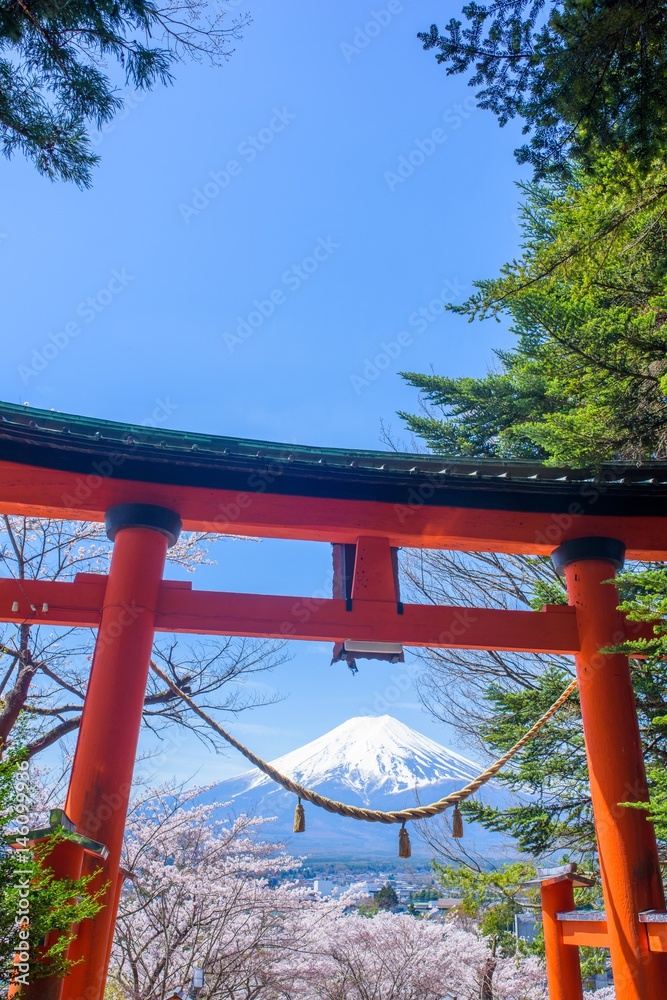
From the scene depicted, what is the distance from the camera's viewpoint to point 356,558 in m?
4.53

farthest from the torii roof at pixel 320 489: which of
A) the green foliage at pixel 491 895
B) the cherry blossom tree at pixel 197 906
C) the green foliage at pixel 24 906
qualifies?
the green foliage at pixel 491 895

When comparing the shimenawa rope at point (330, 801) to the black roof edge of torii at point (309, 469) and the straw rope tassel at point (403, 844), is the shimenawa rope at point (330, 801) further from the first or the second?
the black roof edge of torii at point (309, 469)

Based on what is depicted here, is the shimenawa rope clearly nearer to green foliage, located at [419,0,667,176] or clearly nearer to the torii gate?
the torii gate

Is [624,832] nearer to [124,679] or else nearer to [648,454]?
[124,679]

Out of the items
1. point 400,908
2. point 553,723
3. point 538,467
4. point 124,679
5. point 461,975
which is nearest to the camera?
point 124,679

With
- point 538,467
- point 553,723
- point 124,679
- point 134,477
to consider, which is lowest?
point 124,679

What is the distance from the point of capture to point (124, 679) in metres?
3.75

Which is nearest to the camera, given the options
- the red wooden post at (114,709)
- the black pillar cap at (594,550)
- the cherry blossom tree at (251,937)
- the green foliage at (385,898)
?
the red wooden post at (114,709)

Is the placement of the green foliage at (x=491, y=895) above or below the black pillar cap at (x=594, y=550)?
below

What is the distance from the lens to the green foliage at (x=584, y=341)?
3.83 meters

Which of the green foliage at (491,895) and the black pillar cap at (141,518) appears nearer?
the black pillar cap at (141,518)

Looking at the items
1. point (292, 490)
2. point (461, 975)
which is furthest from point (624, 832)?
point (461, 975)

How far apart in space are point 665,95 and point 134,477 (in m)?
3.60

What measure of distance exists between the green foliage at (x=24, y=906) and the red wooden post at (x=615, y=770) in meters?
3.02
